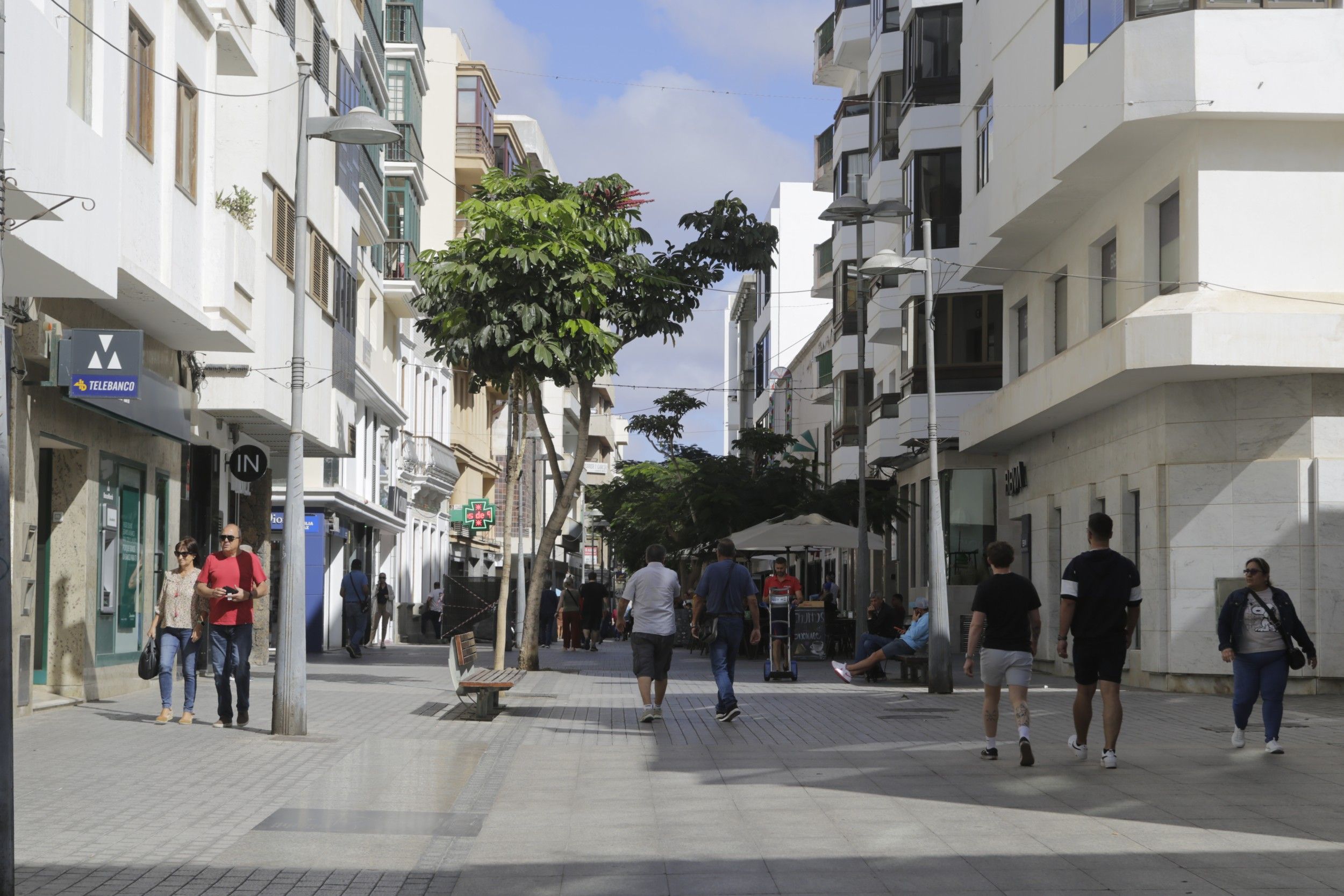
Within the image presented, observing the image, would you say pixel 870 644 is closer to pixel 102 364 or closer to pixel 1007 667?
pixel 1007 667

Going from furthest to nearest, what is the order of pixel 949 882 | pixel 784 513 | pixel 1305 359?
pixel 784 513, pixel 1305 359, pixel 949 882

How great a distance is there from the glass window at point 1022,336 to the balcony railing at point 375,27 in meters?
15.6

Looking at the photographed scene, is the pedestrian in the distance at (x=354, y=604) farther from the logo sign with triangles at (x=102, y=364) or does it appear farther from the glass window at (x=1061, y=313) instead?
the logo sign with triangles at (x=102, y=364)

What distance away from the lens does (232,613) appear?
Result: 16266 millimetres

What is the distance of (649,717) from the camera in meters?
17.7

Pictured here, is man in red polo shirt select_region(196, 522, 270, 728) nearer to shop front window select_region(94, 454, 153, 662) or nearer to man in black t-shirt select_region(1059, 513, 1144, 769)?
shop front window select_region(94, 454, 153, 662)

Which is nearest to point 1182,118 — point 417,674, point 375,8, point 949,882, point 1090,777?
point 1090,777

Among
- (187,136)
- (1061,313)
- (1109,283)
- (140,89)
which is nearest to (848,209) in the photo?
(1109,283)

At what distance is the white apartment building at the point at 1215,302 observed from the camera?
22.1 meters

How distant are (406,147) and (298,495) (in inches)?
1212

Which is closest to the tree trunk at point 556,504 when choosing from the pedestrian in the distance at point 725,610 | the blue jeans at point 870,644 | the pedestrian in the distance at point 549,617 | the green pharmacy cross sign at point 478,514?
the blue jeans at point 870,644

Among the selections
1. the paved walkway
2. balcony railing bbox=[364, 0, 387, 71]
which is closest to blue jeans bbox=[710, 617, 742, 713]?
the paved walkway

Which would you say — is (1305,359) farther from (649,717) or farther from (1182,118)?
(649,717)

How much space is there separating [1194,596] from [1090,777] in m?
11.5
